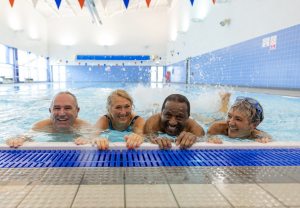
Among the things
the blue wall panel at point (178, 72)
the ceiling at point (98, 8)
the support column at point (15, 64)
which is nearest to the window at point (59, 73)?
the ceiling at point (98, 8)

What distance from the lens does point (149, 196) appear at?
1.03 m

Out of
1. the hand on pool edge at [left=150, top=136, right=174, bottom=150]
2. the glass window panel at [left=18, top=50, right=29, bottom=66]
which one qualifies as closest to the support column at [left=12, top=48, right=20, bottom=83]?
the glass window panel at [left=18, top=50, right=29, bottom=66]

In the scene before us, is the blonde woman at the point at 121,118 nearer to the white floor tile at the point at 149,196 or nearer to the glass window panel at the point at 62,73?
the white floor tile at the point at 149,196

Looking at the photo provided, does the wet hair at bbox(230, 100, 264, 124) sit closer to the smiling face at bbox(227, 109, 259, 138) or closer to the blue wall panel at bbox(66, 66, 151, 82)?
the smiling face at bbox(227, 109, 259, 138)

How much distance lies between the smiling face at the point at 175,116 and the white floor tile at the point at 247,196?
3.40ft

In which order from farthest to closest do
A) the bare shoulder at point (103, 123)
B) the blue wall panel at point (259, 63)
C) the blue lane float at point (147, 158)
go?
the blue wall panel at point (259, 63) < the bare shoulder at point (103, 123) < the blue lane float at point (147, 158)

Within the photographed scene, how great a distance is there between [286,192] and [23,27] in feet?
63.0

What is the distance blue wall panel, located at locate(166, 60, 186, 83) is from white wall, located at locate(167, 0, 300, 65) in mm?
603

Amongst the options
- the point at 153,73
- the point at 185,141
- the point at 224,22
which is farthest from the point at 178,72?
the point at 185,141

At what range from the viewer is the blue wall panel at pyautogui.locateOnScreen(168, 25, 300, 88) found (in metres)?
5.68

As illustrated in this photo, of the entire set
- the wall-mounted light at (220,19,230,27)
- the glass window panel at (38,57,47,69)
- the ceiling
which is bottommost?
the glass window panel at (38,57,47,69)

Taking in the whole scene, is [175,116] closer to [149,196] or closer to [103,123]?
[103,123]

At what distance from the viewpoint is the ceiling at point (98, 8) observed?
1700 centimetres

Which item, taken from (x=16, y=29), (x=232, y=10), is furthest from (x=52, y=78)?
(x=232, y=10)
